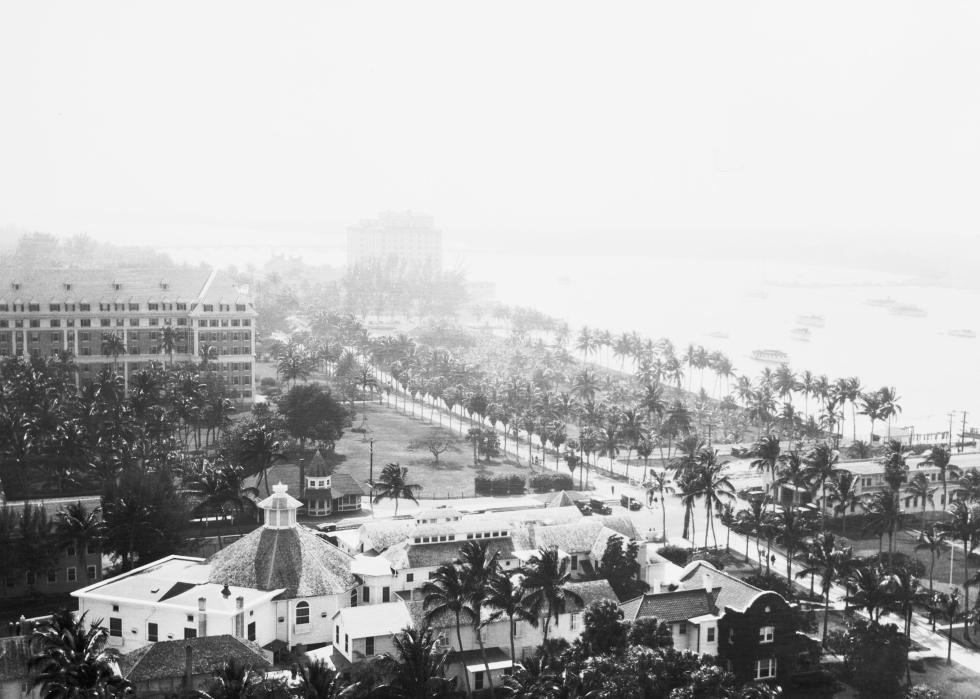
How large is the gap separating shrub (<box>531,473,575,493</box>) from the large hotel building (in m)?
32.5

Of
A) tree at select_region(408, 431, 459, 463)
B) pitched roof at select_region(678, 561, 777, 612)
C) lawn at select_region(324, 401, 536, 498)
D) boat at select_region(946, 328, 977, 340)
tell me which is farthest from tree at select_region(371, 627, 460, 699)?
boat at select_region(946, 328, 977, 340)

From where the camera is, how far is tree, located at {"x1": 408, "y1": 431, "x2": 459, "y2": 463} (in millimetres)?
89113

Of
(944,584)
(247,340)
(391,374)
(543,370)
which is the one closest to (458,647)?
(944,584)

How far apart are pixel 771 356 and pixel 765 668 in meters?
110

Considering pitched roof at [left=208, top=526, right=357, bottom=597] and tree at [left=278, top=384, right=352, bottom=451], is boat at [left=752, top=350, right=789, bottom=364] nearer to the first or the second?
tree at [left=278, top=384, right=352, bottom=451]

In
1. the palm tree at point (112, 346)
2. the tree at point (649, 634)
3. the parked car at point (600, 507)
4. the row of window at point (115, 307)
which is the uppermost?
the row of window at point (115, 307)

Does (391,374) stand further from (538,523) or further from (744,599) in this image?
(744,599)

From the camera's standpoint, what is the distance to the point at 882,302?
7377 inches

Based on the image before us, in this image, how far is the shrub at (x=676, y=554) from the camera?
61.4 meters

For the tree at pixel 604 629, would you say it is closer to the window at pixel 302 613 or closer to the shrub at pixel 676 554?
the window at pixel 302 613

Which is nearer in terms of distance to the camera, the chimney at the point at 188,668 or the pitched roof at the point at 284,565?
the chimney at the point at 188,668

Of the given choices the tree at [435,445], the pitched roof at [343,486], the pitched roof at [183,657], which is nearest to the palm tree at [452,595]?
the pitched roof at [183,657]

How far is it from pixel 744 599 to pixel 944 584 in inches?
804

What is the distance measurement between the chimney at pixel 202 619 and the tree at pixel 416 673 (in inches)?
378
